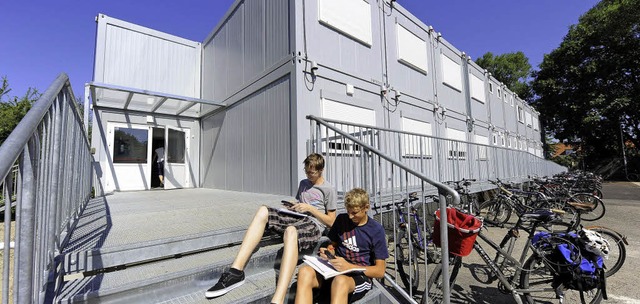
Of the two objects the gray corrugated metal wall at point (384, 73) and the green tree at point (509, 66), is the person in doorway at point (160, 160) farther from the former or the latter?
the green tree at point (509, 66)

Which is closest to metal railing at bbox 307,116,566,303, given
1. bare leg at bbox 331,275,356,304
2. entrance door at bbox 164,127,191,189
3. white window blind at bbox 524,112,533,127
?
bare leg at bbox 331,275,356,304

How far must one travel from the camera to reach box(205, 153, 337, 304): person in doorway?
218cm

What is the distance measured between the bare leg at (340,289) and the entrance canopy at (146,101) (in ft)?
22.2

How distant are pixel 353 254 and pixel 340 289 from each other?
1.22 feet

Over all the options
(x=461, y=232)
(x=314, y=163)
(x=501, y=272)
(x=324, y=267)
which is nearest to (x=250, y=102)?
(x=314, y=163)

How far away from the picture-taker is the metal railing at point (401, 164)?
3016mm

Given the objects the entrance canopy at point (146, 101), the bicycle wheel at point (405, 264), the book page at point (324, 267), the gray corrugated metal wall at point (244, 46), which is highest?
the gray corrugated metal wall at point (244, 46)

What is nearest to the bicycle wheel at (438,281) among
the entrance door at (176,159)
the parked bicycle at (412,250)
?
the parked bicycle at (412,250)

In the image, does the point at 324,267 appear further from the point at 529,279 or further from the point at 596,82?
the point at 596,82

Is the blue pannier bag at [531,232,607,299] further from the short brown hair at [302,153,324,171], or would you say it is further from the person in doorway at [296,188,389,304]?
the short brown hair at [302,153,324,171]

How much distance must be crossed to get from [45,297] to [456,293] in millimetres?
3725

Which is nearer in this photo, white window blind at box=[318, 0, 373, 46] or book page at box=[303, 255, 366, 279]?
book page at box=[303, 255, 366, 279]

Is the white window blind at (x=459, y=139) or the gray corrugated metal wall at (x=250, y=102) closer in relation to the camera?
the gray corrugated metal wall at (x=250, y=102)

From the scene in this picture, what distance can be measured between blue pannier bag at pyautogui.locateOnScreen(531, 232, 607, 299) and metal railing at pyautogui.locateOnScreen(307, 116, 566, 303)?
112 cm
